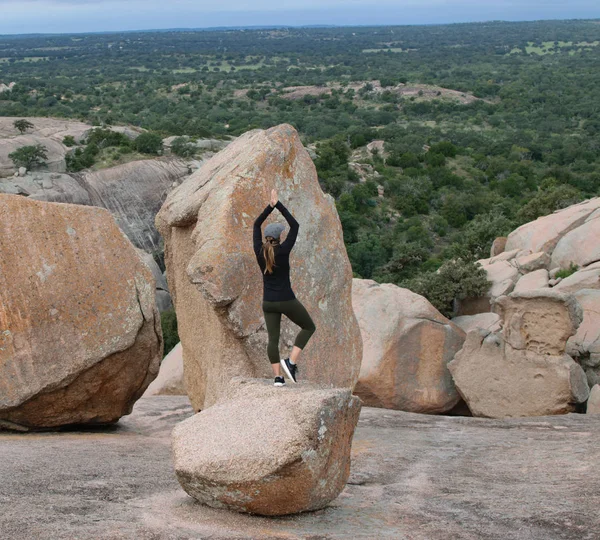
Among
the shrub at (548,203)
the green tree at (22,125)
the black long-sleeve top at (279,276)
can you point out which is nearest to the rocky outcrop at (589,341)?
the black long-sleeve top at (279,276)

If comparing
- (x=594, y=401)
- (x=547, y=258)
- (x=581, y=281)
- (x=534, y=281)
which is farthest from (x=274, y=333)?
(x=547, y=258)

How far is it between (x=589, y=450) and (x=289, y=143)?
16.0 feet

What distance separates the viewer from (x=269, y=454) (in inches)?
232

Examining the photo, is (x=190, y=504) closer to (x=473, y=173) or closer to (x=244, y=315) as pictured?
(x=244, y=315)

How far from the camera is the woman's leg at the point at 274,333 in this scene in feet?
25.8

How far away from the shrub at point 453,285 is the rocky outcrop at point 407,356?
2.52 meters

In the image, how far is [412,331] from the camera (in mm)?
14703

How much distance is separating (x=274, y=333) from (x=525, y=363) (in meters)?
7.10

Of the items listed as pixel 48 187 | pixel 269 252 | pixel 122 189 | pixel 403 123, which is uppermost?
pixel 269 252

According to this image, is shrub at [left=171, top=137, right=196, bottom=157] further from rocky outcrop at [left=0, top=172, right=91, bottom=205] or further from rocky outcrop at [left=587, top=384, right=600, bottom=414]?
rocky outcrop at [left=587, top=384, right=600, bottom=414]

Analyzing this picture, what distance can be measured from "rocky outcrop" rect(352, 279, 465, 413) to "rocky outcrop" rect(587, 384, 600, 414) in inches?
104

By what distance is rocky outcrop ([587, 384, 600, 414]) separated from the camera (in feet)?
41.6

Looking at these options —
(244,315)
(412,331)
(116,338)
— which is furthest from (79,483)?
(412,331)

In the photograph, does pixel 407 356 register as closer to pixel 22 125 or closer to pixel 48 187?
pixel 48 187
